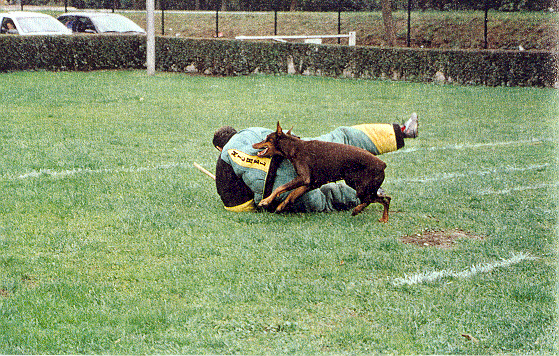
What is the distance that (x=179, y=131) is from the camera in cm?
1055

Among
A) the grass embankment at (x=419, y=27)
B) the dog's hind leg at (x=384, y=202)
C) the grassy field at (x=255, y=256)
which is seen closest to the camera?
the grassy field at (x=255, y=256)

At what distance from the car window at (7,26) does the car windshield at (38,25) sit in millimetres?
232

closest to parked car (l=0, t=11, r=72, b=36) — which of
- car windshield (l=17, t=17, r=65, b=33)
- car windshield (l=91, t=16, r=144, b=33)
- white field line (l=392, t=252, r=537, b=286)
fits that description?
car windshield (l=17, t=17, r=65, b=33)

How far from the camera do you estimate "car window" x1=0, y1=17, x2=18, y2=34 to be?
20359 mm

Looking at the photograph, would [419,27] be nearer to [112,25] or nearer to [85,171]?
[112,25]

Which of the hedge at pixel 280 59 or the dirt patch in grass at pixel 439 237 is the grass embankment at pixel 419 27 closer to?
the hedge at pixel 280 59

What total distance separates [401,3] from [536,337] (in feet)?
84.7

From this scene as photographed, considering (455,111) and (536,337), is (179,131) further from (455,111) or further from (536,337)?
(536,337)

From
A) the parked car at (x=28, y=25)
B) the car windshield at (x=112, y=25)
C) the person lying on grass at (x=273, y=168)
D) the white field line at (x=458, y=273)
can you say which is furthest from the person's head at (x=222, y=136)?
the car windshield at (x=112, y=25)

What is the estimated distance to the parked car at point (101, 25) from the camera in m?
21.8

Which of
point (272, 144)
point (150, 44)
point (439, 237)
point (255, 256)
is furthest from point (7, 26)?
point (439, 237)

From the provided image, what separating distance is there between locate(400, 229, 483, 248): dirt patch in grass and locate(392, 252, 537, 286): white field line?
506 mm

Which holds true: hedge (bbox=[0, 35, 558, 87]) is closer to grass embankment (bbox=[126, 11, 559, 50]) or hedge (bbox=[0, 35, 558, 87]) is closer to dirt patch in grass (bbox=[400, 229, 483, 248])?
grass embankment (bbox=[126, 11, 559, 50])

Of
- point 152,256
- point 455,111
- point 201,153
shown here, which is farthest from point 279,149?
point 455,111
